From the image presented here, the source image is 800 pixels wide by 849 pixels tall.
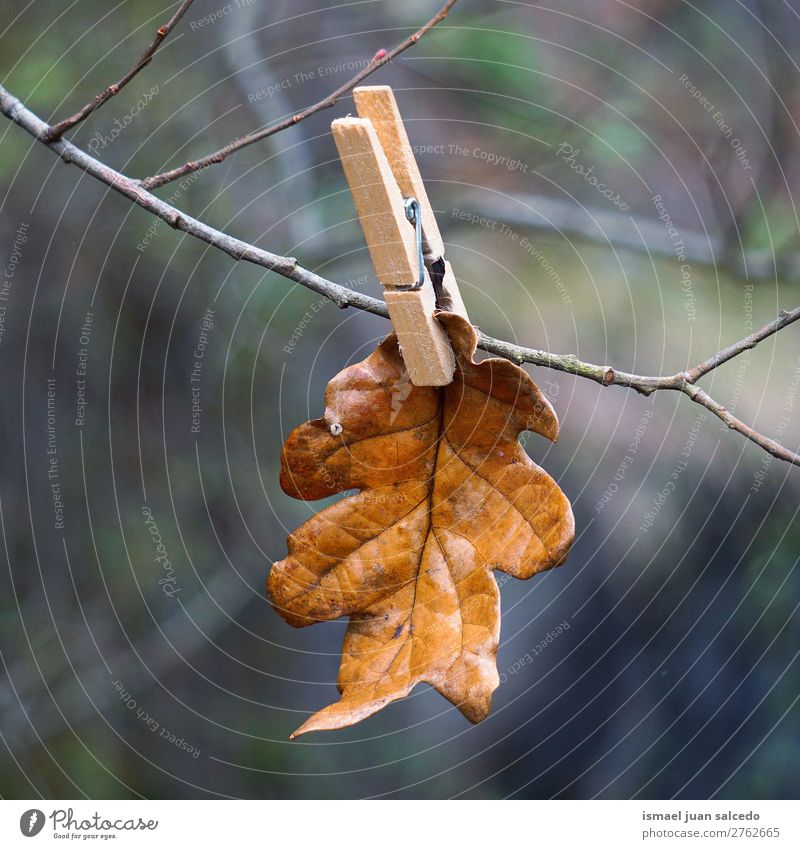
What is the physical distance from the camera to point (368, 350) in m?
0.56

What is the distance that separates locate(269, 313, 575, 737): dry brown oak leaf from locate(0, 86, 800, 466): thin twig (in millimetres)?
35

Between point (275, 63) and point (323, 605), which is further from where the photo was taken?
point (275, 63)

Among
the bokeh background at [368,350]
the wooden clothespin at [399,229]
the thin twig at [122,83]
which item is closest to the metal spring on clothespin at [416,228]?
the wooden clothespin at [399,229]

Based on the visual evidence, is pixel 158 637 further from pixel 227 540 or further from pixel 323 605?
pixel 323 605

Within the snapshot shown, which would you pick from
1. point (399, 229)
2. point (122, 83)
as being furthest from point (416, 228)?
point (122, 83)

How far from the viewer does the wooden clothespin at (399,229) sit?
0.28 meters

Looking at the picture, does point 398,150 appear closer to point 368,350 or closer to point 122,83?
point 122,83

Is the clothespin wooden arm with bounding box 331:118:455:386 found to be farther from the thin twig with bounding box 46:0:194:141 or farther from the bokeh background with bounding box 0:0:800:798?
the bokeh background with bounding box 0:0:800:798

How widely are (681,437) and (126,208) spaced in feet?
1.22

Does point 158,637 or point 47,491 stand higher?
point 47,491

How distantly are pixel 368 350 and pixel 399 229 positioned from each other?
0.86ft

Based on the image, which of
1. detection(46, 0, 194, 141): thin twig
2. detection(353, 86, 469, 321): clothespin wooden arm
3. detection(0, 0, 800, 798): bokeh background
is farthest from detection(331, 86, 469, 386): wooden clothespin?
detection(0, 0, 800, 798): bokeh background

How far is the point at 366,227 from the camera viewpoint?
0.30 m

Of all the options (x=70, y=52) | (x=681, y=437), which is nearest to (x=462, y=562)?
(x=681, y=437)
